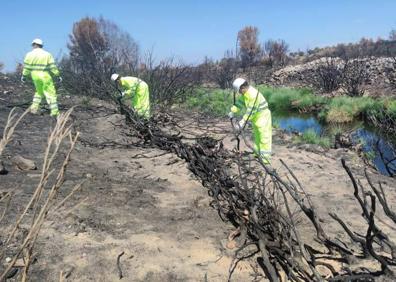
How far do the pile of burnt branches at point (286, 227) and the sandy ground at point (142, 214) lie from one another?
0.60 feet

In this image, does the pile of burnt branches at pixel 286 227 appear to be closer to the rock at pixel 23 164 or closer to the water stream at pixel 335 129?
the rock at pixel 23 164

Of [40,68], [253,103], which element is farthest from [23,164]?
[40,68]

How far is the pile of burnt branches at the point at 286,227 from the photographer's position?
9.09 feet

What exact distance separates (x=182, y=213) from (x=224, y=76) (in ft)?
72.9

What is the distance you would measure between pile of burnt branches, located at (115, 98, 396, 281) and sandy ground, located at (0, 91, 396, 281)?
0.60ft

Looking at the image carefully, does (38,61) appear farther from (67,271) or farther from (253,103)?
(67,271)

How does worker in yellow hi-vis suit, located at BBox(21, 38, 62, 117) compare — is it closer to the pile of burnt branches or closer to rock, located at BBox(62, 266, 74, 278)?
the pile of burnt branches

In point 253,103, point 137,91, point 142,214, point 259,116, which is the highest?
point 137,91

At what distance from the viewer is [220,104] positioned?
664 inches

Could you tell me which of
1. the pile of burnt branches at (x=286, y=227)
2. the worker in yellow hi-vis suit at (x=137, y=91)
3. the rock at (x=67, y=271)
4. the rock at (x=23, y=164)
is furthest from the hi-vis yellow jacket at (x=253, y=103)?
the rock at (x=67, y=271)

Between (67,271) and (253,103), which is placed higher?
(253,103)

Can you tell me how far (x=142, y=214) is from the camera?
4.93 m

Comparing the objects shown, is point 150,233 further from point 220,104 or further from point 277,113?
point 277,113

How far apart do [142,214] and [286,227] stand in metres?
1.66
